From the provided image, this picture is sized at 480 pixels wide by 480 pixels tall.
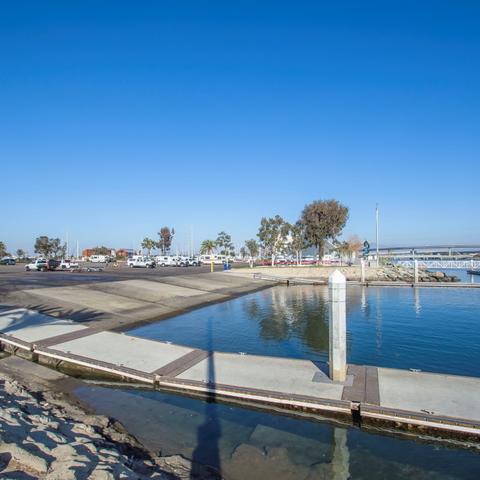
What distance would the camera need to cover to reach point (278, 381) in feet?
28.0

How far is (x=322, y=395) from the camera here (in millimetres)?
7637

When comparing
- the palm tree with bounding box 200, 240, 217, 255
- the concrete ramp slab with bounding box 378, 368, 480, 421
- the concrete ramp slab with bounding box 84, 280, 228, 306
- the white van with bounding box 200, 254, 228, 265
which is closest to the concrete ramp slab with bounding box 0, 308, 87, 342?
the concrete ramp slab with bounding box 84, 280, 228, 306

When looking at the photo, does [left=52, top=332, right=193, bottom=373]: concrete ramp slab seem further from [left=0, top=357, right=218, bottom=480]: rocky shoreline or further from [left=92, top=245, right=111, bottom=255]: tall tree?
[left=92, top=245, right=111, bottom=255]: tall tree

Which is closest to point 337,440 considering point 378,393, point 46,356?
point 378,393

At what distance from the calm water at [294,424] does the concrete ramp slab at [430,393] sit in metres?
0.68

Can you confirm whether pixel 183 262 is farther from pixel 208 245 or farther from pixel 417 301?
pixel 417 301

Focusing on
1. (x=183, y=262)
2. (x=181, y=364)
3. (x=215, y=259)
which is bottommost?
(x=181, y=364)

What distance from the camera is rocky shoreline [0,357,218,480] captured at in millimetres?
4698

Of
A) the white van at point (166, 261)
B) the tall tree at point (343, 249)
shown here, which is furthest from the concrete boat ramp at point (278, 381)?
the tall tree at point (343, 249)

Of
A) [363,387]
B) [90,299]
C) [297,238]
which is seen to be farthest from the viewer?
[297,238]

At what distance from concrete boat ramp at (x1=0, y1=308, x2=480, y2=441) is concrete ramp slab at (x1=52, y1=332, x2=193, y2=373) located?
26mm

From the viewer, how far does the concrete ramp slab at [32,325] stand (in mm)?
12742

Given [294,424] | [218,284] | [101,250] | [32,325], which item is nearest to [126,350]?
[32,325]

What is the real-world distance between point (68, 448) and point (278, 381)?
4.56m
